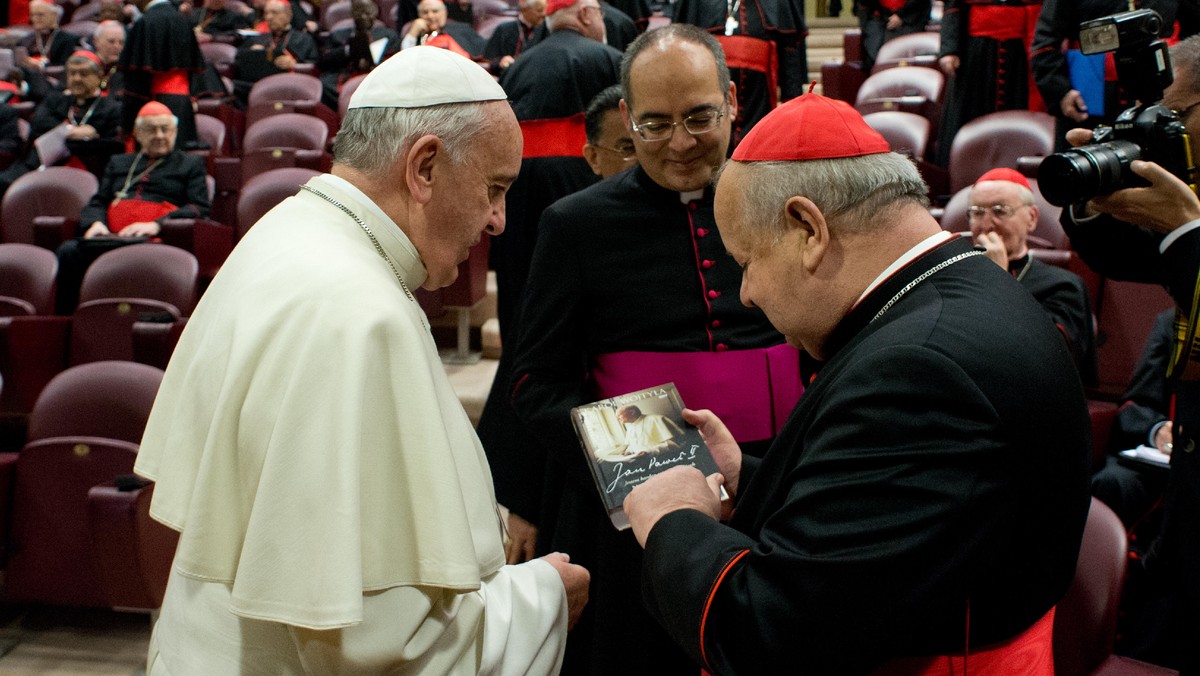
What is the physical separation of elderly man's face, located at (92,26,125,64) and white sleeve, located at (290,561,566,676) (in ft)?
31.1

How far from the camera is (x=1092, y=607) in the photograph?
2.24 m

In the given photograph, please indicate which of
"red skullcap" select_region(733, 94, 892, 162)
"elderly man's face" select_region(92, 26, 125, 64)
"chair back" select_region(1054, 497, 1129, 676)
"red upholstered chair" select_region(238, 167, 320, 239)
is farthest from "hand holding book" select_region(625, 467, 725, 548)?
"elderly man's face" select_region(92, 26, 125, 64)

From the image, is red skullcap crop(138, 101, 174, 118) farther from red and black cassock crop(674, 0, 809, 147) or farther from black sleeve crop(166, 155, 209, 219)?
red and black cassock crop(674, 0, 809, 147)

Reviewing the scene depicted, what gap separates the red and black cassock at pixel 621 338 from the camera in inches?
90.0

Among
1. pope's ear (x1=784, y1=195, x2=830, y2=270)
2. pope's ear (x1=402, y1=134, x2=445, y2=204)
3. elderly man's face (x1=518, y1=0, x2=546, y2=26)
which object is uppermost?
elderly man's face (x1=518, y1=0, x2=546, y2=26)

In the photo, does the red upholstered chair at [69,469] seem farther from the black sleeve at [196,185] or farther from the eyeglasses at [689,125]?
the black sleeve at [196,185]

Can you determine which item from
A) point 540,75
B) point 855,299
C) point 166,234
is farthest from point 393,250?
point 166,234

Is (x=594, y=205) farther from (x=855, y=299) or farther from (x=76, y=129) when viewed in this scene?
(x=76, y=129)

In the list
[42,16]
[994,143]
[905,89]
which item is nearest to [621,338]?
[994,143]

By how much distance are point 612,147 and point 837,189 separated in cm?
186

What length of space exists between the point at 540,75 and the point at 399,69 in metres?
2.74

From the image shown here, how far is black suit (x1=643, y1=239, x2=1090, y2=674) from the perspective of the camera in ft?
3.93

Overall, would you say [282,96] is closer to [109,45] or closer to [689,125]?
[109,45]

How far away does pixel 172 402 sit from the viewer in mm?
1535
